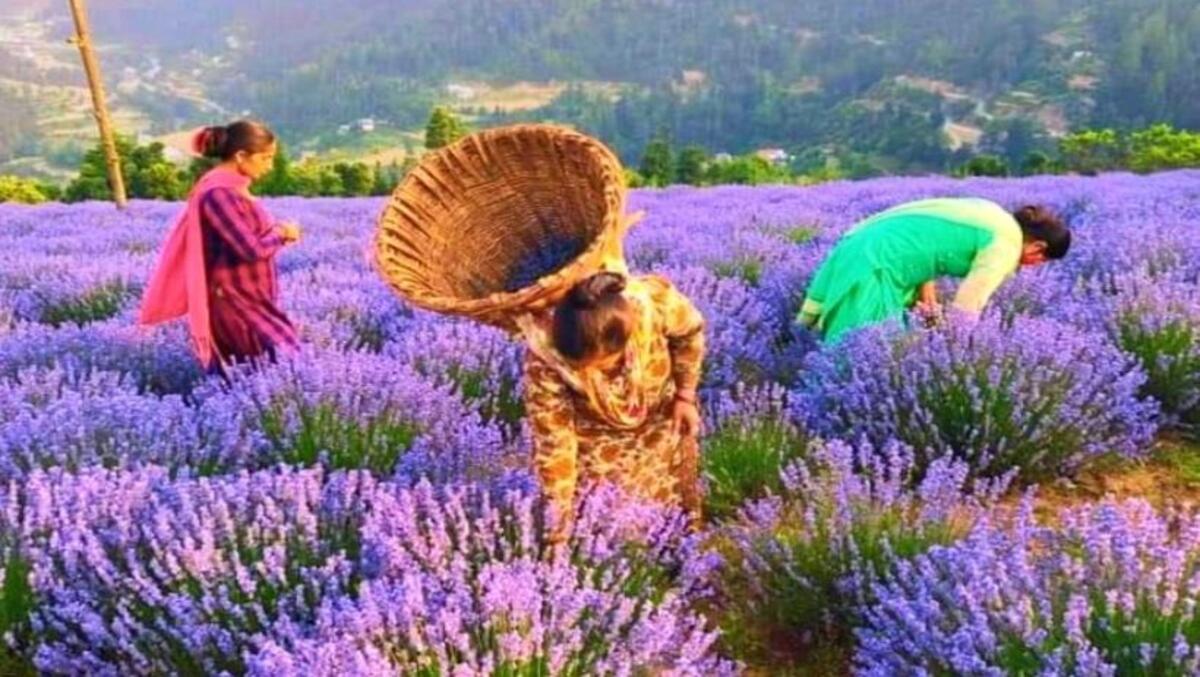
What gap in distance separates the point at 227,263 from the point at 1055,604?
122 inches

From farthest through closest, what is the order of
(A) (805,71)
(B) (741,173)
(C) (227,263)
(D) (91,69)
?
(A) (805,71)
(B) (741,173)
(D) (91,69)
(C) (227,263)

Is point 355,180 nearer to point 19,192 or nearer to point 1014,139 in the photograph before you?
point 19,192

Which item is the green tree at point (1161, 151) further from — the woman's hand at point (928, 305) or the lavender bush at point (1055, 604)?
the lavender bush at point (1055, 604)

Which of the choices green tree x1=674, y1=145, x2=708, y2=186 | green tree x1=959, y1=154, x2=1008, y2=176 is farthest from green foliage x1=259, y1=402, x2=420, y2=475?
green tree x1=674, y1=145, x2=708, y2=186

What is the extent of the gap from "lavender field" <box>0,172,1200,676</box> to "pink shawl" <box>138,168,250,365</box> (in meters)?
0.22

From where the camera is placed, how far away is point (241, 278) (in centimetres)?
408

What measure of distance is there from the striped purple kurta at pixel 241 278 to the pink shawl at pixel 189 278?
0.14ft

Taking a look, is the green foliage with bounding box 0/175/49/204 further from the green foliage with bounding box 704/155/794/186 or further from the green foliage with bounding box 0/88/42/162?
the green foliage with bounding box 0/88/42/162

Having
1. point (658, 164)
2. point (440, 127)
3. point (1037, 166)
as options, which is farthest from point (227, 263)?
point (1037, 166)

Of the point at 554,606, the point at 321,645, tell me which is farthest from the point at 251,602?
the point at 554,606

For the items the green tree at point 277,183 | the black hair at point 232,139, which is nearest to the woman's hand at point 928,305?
the black hair at point 232,139

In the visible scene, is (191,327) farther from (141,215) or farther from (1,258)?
(141,215)

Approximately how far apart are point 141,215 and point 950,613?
10.5 meters

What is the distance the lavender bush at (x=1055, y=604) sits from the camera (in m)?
1.82
